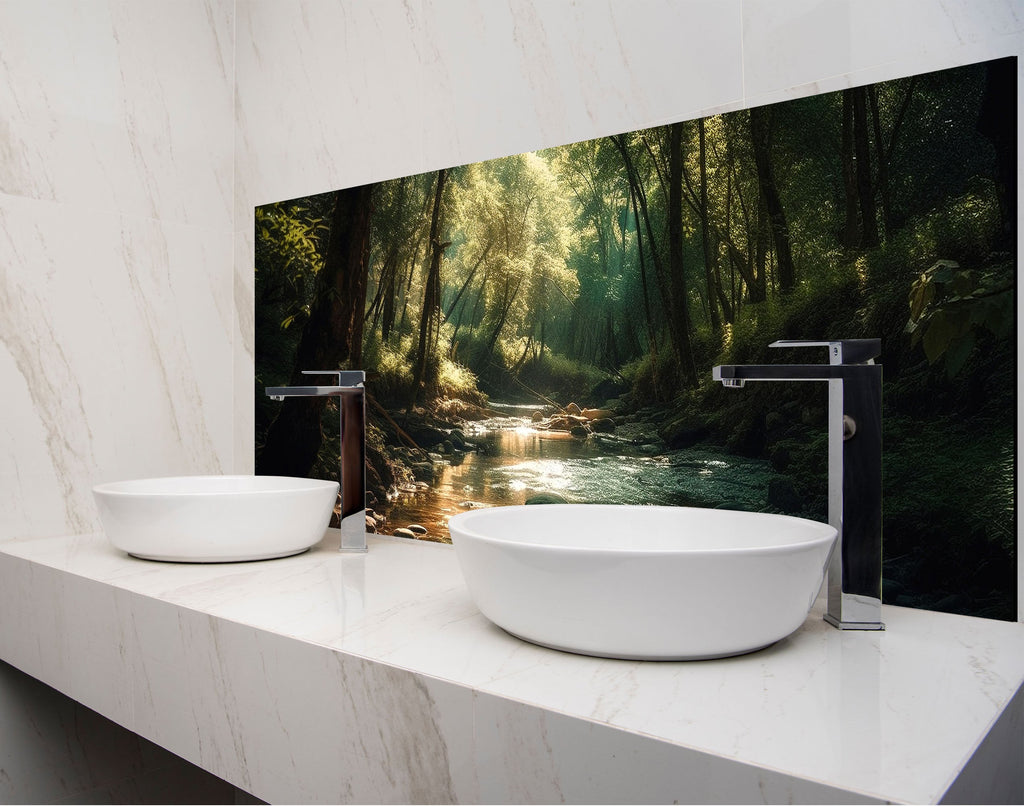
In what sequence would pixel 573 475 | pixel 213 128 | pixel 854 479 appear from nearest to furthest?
1. pixel 854 479
2. pixel 573 475
3. pixel 213 128

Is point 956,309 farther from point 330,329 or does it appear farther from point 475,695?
point 330,329

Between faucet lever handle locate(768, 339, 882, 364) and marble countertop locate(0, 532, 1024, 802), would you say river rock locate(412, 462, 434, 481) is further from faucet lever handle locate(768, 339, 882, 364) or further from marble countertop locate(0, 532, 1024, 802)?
faucet lever handle locate(768, 339, 882, 364)

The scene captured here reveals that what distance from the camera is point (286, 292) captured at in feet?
6.58

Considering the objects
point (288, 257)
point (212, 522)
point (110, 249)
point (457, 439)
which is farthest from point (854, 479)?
point (110, 249)

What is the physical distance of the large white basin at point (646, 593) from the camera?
0.84 metres

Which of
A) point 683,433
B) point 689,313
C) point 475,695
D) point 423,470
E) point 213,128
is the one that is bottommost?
point 475,695

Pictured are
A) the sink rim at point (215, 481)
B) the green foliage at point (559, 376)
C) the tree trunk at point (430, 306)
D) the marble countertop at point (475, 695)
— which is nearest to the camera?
the marble countertop at point (475, 695)

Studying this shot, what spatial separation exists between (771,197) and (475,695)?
928mm

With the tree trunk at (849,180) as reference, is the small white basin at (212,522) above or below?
below

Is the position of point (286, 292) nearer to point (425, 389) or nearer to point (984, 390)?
point (425, 389)

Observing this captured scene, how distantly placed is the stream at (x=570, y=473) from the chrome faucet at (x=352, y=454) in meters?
0.15

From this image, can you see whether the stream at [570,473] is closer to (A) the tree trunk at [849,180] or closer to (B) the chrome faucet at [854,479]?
(B) the chrome faucet at [854,479]

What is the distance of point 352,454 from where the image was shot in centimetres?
161

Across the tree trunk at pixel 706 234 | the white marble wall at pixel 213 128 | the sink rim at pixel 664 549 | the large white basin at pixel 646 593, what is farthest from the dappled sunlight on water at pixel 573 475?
the white marble wall at pixel 213 128
